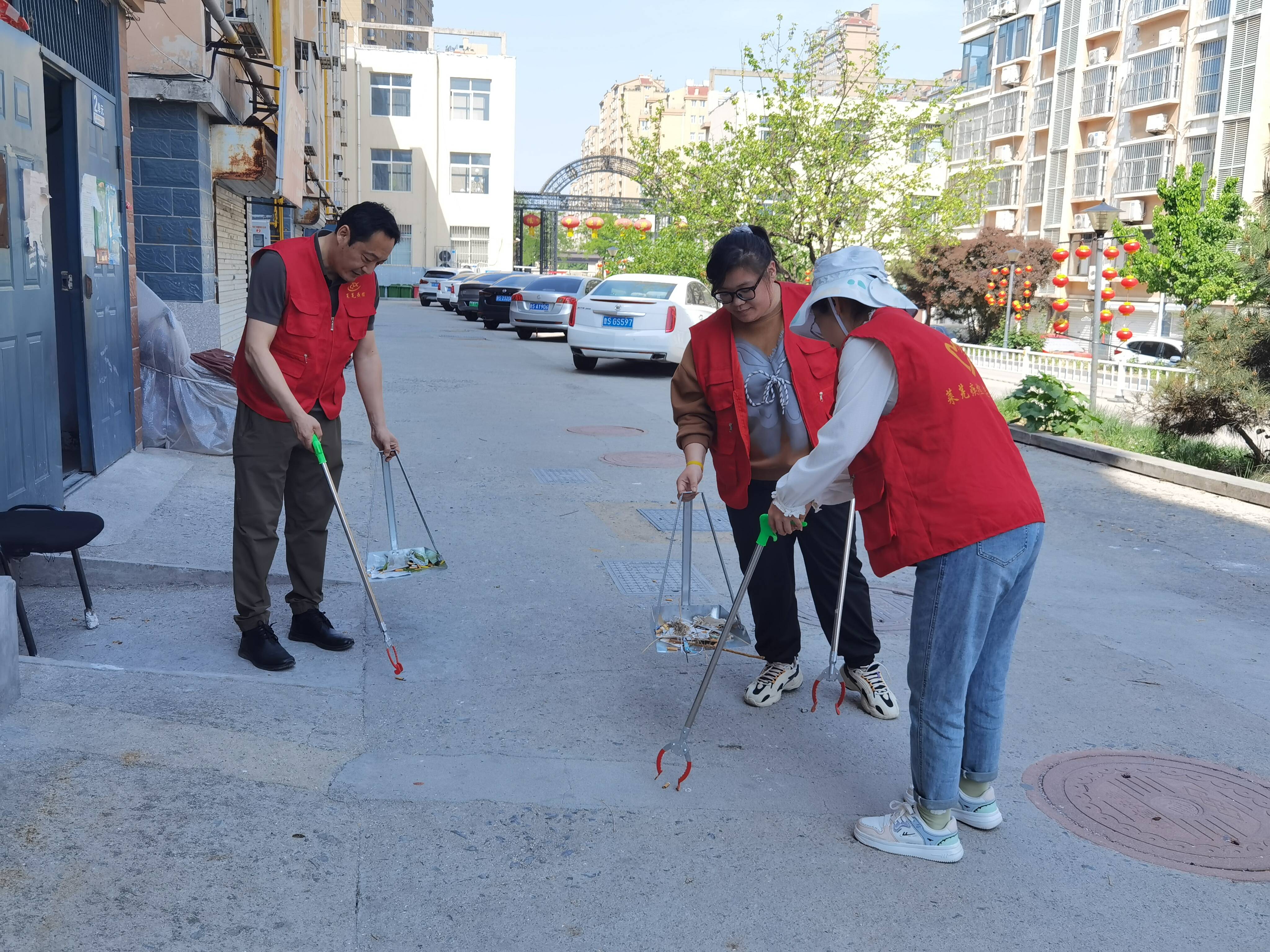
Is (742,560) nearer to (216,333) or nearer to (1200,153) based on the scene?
(216,333)

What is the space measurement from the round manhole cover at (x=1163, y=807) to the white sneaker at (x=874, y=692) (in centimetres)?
57

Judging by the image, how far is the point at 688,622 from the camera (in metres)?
5.23

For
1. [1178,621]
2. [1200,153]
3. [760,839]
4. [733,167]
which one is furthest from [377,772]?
[1200,153]

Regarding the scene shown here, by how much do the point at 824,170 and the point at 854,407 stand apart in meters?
24.9

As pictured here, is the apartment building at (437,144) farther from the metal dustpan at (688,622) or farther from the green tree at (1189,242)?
the metal dustpan at (688,622)

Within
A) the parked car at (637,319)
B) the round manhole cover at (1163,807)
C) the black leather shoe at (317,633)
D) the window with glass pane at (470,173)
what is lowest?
the round manhole cover at (1163,807)

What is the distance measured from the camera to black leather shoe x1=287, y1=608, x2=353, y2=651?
16.0 feet

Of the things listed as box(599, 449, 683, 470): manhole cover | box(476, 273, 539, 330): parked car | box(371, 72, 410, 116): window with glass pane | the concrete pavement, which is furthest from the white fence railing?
box(371, 72, 410, 116): window with glass pane

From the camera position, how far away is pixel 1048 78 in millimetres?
58031

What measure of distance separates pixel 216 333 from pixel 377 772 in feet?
29.9

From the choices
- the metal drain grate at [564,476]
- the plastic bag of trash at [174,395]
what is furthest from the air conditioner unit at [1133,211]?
the plastic bag of trash at [174,395]

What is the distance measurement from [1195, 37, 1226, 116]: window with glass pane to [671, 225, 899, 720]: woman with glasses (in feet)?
156

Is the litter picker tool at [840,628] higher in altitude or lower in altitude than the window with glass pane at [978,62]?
lower

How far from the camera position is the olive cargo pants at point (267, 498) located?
14.9 ft
